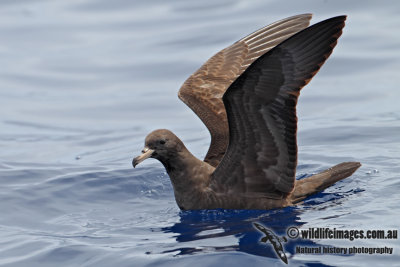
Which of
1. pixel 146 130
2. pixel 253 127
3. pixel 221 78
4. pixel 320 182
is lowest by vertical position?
pixel 320 182

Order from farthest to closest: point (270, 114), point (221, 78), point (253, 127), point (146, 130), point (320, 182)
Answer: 1. point (146, 130)
2. point (221, 78)
3. point (320, 182)
4. point (253, 127)
5. point (270, 114)

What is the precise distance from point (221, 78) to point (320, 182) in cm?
192

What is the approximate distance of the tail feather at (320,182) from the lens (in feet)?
26.4

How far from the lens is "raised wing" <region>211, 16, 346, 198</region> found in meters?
6.73

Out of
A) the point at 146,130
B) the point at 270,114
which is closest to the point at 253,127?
the point at 270,114

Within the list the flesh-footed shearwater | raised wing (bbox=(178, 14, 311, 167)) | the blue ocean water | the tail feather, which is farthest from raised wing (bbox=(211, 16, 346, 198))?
raised wing (bbox=(178, 14, 311, 167))

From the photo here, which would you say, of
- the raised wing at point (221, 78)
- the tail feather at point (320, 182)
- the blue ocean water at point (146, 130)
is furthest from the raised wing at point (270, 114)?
the raised wing at point (221, 78)

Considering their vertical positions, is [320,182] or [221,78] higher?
[221,78]

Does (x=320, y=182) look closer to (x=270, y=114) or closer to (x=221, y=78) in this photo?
(x=270, y=114)

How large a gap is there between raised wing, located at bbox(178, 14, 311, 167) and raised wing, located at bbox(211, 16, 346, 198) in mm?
811

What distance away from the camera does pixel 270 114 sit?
7.18 m

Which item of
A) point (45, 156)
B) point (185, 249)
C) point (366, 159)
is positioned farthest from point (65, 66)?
point (185, 249)

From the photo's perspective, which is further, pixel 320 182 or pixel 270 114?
pixel 320 182

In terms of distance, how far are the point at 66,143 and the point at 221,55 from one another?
345 centimetres
